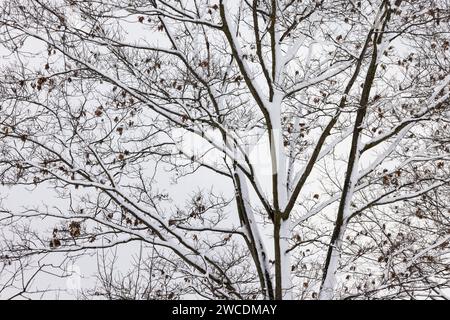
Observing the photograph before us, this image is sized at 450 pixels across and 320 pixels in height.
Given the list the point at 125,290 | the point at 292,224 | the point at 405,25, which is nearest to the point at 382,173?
the point at 292,224

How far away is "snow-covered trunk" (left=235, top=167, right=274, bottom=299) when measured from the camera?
735 cm

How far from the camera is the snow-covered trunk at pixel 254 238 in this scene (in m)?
7.35

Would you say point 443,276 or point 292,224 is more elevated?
point 292,224

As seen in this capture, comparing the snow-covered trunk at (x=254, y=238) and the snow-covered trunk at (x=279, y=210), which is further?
A: the snow-covered trunk at (x=254, y=238)

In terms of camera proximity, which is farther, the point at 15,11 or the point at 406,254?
the point at 406,254

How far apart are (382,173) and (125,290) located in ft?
15.3

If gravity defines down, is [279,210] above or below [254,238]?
above

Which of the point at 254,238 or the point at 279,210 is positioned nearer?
the point at 279,210

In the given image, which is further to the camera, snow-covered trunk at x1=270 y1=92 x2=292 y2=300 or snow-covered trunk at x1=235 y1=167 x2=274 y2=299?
snow-covered trunk at x1=235 y1=167 x2=274 y2=299

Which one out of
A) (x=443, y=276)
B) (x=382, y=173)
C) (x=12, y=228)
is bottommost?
(x=443, y=276)

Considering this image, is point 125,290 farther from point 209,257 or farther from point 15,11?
point 15,11

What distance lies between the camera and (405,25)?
6.59m

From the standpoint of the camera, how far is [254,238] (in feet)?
25.4
